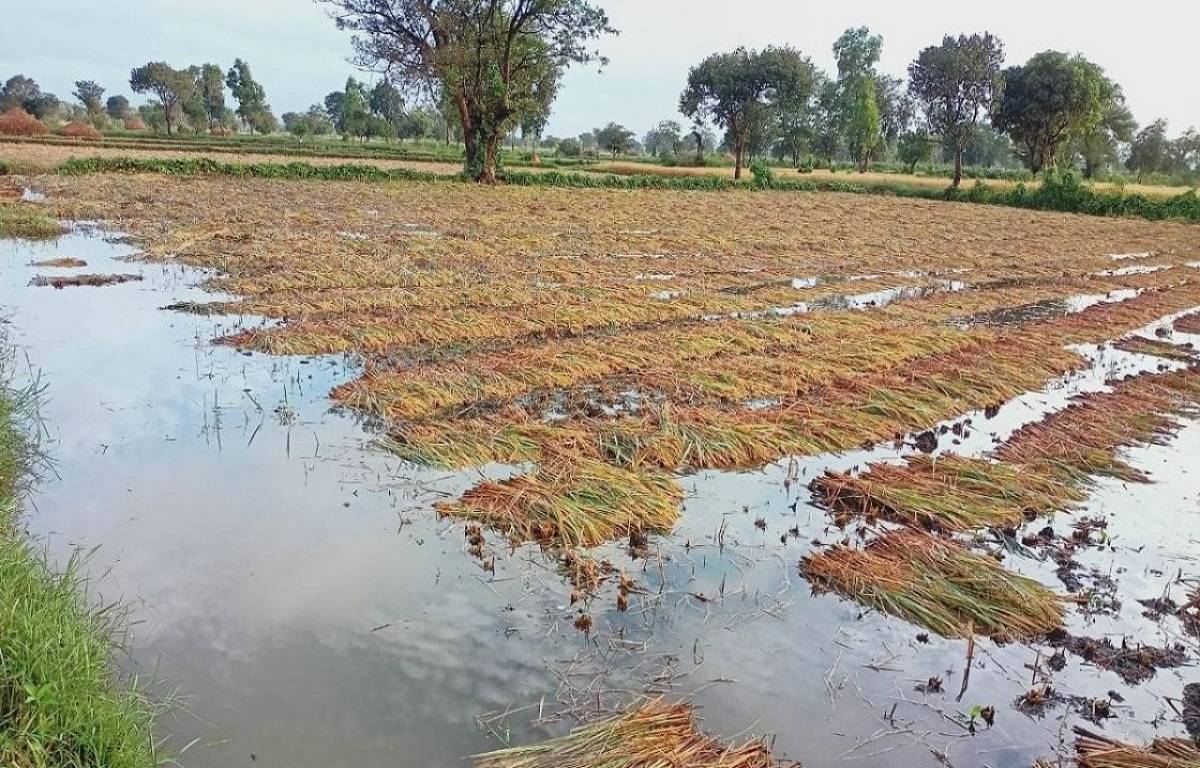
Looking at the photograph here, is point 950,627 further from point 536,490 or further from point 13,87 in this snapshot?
point 13,87

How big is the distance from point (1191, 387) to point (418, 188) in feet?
89.9

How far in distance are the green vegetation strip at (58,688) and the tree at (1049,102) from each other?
2194 inches

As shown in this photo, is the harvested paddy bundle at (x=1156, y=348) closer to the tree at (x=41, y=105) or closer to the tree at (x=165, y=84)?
the tree at (x=165, y=84)

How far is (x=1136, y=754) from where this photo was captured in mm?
3334

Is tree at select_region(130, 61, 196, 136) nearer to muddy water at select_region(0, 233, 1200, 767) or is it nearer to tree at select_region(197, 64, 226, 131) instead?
tree at select_region(197, 64, 226, 131)

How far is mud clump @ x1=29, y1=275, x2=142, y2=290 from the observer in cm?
1192

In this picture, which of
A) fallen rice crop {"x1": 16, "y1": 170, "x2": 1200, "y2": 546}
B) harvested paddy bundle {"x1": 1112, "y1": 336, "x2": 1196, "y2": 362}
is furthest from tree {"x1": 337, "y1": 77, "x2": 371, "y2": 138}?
harvested paddy bundle {"x1": 1112, "y1": 336, "x2": 1196, "y2": 362}

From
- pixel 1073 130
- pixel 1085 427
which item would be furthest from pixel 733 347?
pixel 1073 130

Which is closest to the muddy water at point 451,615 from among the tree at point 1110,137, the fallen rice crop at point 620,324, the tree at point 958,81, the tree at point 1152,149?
the fallen rice crop at point 620,324

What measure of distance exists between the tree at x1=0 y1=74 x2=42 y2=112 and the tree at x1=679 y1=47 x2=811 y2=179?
92.0 m

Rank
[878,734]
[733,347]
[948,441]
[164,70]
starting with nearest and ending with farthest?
[878,734] → [948,441] → [733,347] → [164,70]

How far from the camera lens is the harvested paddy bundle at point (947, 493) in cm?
549

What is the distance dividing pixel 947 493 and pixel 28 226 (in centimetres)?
1890

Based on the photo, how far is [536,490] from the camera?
5.42 metres
